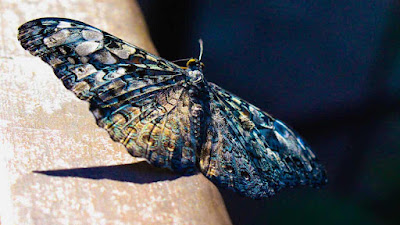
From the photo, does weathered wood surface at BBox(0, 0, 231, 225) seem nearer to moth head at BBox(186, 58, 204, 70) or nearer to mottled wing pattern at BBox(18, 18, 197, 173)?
mottled wing pattern at BBox(18, 18, 197, 173)

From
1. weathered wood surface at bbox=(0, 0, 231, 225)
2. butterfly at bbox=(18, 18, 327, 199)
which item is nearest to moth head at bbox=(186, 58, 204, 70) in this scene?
butterfly at bbox=(18, 18, 327, 199)

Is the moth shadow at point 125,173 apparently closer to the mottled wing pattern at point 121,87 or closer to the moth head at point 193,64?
the mottled wing pattern at point 121,87

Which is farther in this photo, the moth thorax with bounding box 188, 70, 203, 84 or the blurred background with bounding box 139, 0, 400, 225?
the blurred background with bounding box 139, 0, 400, 225

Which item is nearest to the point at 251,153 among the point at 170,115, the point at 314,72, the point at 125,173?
the point at 170,115

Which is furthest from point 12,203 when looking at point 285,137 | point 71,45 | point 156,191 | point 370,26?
point 370,26

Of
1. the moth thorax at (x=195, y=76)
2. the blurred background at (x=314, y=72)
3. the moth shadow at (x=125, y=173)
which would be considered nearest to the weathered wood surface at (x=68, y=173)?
the moth shadow at (x=125, y=173)

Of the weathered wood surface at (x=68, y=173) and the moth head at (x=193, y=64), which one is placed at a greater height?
the moth head at (x=193, y=64)

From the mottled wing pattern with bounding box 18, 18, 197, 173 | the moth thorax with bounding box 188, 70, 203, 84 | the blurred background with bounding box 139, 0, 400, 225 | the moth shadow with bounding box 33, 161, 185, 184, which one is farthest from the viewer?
the blurred background with bounding box 139, 0, 400, 225
